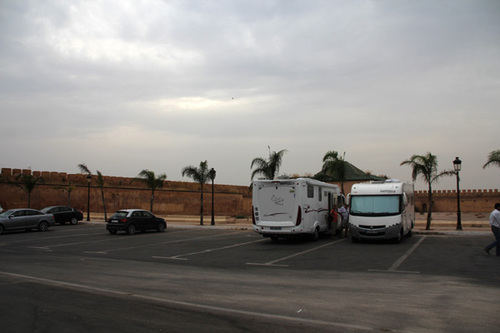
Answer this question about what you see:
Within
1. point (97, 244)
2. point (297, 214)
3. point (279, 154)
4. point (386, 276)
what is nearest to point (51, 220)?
point (97, 244)

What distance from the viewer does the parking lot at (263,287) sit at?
6445 millimetres

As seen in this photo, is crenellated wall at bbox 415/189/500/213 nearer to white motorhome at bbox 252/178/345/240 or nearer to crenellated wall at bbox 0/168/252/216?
crenellated wall at bbox 0/168/252/216

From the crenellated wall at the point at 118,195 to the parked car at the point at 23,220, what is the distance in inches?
552

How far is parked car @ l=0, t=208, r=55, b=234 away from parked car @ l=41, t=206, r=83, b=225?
502cm

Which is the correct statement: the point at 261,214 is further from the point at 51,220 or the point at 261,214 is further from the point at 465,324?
the point at 51,220

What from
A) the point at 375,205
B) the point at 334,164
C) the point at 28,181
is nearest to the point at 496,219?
the point at 375,205

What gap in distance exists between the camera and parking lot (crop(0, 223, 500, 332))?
645 cm

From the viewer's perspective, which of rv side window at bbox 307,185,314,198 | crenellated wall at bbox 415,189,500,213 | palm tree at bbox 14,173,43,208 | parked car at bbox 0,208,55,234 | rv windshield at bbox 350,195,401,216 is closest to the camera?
rv windshield at bbox 350,195,401,216

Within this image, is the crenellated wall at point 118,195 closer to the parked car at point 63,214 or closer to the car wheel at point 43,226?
the parked car at point 63,214

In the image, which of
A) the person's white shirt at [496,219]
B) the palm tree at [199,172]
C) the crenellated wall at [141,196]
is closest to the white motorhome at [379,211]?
the person's white shirt at [496,219]

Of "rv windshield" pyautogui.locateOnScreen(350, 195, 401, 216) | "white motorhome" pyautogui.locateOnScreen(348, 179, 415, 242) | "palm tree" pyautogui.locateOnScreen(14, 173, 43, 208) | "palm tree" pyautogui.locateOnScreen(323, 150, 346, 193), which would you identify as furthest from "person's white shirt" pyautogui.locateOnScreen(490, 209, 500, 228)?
"palm tree" pyautogui.locateOnScreen(14, 173, 43, 208)

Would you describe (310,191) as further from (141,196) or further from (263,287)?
(141,196)

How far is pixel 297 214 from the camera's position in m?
18.0

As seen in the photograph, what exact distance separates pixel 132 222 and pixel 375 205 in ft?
45.2
